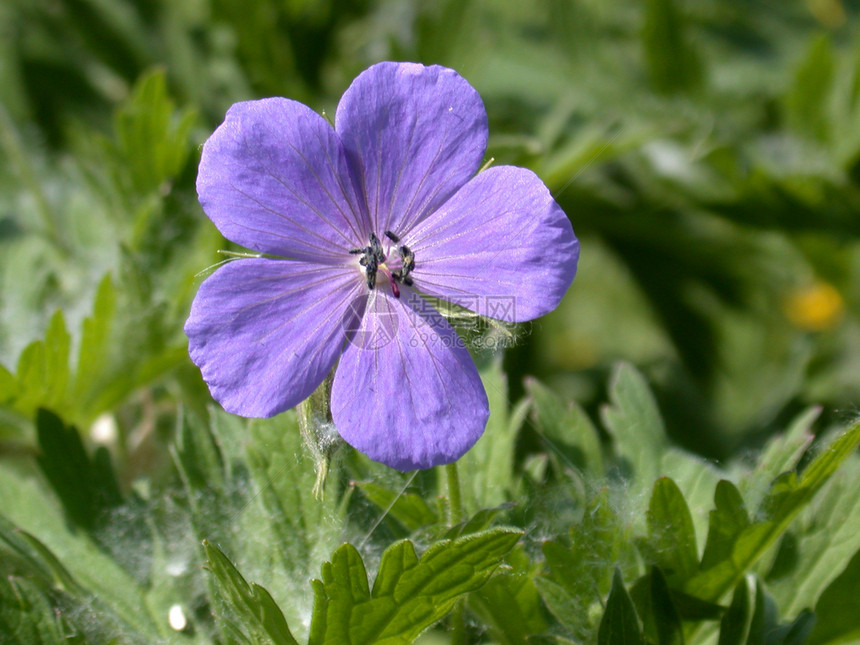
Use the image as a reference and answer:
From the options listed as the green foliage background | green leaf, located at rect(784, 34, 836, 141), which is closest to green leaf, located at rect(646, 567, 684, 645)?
the green foliage background

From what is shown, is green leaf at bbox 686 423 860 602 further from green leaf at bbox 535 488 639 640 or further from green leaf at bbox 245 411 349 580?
green leaf at bbox 245 411 349 580

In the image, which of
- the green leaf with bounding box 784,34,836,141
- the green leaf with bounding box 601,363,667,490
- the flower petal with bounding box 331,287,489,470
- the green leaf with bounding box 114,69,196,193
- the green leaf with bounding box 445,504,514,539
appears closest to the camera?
the flower petal with bounding box 331,287,489,470

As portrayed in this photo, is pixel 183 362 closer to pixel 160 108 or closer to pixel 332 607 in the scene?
pixel 160 108

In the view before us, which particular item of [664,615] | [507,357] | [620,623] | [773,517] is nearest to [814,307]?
[507,357]

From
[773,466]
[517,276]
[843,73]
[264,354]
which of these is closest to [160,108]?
[264,354]

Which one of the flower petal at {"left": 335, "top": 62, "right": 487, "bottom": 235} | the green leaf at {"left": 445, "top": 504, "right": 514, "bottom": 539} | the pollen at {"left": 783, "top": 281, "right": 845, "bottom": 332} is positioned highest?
the flower petal at {"left": 335, "top": 62, "right": 487, "bottom": 235}

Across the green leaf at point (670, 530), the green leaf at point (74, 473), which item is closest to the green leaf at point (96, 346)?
the green leaf at point (74, 473)

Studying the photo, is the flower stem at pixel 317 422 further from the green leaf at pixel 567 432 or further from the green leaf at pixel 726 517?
the green leaf at pixel 726 517

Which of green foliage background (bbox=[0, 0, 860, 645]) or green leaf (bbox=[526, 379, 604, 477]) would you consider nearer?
green foliage background (bbox=[0, 0, 860, 645])
